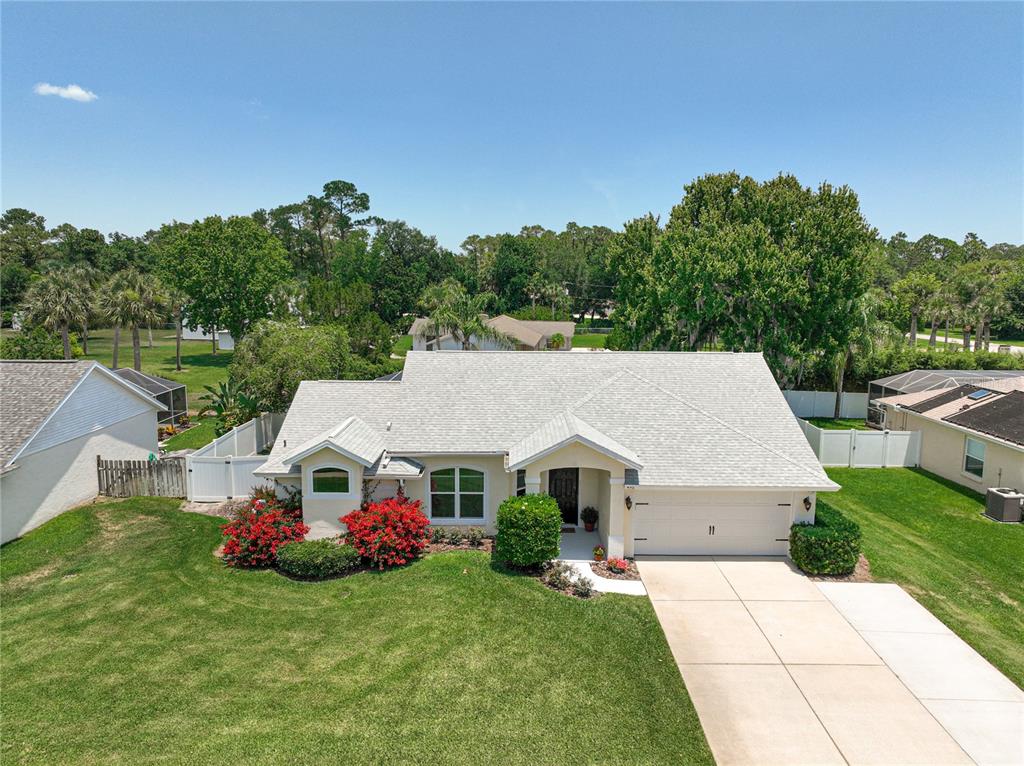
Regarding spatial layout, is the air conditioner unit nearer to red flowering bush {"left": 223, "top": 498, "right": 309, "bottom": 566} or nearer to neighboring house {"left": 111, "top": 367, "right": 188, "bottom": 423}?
red flowering bush {"left": 223, "top": 498, "right": 309, "bottom": 566}

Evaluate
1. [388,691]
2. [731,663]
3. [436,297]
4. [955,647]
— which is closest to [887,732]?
[731,663]

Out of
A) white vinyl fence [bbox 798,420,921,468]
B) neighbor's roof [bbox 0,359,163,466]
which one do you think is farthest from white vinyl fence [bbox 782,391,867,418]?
Answer: neighbor's roof [bbox 0,359,163,466]

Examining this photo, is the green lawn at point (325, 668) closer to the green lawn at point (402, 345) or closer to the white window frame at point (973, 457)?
the white window frame at point (973, 457)

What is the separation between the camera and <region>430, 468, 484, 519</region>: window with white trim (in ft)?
55.2

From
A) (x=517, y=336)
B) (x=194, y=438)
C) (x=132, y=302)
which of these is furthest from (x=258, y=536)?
(x=517, y=336)

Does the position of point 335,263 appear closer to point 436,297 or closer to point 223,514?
point 436,297

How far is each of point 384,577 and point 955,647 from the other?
12268 mm

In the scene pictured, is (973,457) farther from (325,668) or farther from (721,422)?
(325,668)

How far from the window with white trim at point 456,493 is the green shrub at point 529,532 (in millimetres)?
2349

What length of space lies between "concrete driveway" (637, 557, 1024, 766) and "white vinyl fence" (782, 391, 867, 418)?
20.8m

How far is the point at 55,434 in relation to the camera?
18.0 meters

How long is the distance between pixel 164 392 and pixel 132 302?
54.7 feet

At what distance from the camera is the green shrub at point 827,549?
1477 centimetres

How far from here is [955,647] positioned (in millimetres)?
11836
